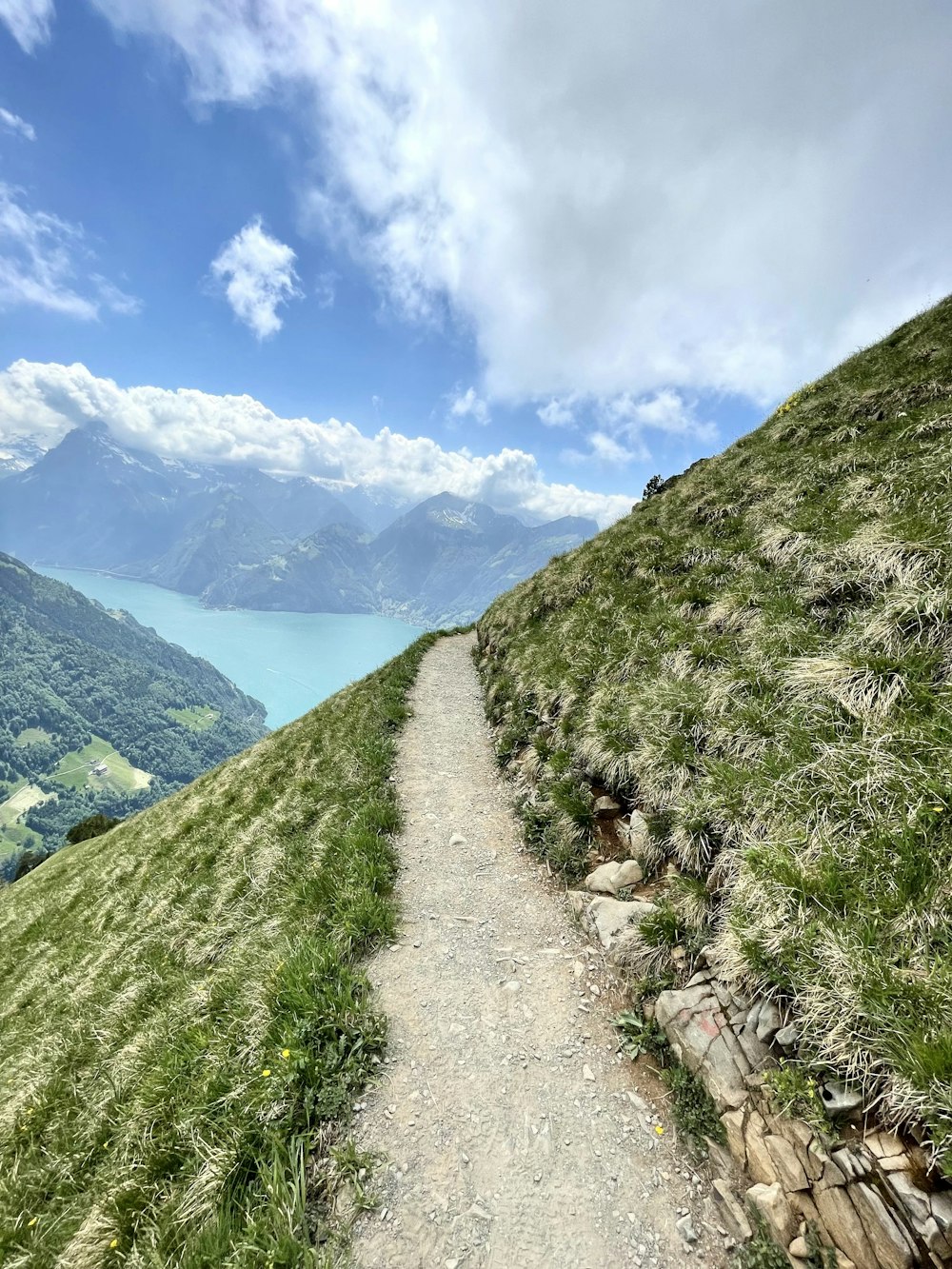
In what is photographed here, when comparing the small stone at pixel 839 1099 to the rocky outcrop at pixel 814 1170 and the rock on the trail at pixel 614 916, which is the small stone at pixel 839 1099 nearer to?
the rocky outcrop at pixel 814 1170

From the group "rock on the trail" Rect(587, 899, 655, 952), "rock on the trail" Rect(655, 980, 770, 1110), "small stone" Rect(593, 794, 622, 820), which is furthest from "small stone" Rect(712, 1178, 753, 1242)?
"small stone" Rect(593, 794, 622, 820)

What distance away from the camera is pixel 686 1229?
415 cm

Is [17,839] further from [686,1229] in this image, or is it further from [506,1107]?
[686,1229]

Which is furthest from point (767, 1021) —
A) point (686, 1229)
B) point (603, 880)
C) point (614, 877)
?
point (603, 880)

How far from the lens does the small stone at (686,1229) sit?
4121 mm

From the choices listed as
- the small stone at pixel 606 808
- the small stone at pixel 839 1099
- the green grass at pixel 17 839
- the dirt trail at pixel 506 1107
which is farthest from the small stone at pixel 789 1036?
the green grass at pixel 17 839

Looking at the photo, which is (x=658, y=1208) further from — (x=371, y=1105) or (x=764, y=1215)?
(x=371, y=1105)

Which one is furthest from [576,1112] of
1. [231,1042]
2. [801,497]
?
[801,497]

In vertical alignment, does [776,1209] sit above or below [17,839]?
above

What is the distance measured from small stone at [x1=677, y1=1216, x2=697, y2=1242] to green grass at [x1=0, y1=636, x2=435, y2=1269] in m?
3.05

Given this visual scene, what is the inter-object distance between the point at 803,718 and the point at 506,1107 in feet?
20.7

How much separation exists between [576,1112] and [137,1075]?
5755mm

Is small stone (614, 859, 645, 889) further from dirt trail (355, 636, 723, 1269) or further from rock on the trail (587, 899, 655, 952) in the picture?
dirt trail (355, 636, 723, 1269)

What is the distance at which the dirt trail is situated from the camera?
4227 millimetres
